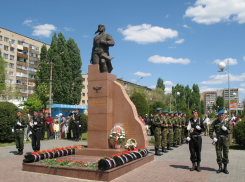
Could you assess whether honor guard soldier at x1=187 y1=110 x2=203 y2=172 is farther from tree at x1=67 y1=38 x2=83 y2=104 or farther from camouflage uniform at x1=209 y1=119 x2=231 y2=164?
tree at x1=67 y1=38 x2=83 y2=104

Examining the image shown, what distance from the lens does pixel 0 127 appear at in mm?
15055

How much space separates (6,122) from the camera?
50.0 ft

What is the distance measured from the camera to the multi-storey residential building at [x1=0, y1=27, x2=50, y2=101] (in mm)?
58619

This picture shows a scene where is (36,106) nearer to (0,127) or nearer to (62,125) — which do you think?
(62,125)

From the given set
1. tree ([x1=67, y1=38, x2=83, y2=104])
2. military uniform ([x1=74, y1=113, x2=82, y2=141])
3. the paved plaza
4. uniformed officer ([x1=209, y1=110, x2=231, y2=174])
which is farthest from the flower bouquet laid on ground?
tree ([x1=67, y1=38, x2=83, y2=104])

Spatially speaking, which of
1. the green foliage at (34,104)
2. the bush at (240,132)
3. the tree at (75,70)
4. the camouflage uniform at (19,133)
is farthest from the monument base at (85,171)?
the tree at (75,70)

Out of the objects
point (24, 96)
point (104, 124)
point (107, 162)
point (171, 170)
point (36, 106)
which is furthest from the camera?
point (24, 96)

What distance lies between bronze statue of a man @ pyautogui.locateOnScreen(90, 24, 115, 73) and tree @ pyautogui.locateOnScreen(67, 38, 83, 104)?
120 ft

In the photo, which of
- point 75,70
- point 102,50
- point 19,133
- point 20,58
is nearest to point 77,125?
point 19,133

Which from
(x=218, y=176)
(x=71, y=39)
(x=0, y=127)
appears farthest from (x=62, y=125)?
(x=71, y=39)

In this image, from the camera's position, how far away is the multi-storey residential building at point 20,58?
192 feet

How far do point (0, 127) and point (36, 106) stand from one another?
100ft

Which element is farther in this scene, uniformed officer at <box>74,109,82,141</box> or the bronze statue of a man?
uniformed officer at <box>74,109,82,141</box>

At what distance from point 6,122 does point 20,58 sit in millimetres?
51607
